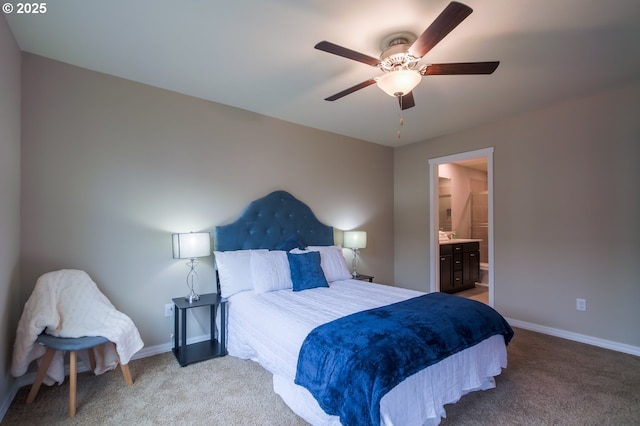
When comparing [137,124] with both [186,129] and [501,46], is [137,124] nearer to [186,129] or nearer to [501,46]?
[186,129]

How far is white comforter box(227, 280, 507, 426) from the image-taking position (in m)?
1.78

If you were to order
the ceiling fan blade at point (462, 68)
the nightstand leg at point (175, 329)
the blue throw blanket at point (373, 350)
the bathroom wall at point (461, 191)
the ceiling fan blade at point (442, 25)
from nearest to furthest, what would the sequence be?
1. the ceiling fan blade at point (442, 25)
2. the blue throw blanket at point (373, 350)
3. the ceiling fan blade at point (462, 68)
4. the nightstand leg at point (175, 329)
5. the bathroom wall at point (461, 191)

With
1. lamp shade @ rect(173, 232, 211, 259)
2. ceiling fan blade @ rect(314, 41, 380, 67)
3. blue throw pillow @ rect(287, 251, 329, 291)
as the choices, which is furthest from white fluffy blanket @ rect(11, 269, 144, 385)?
ceiling fan blade @ rect(314, 41, 380, 67)

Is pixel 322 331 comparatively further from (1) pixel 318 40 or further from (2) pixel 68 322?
(1) pixel 318 40

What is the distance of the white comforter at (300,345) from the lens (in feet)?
5.84

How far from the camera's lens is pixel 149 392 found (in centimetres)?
234

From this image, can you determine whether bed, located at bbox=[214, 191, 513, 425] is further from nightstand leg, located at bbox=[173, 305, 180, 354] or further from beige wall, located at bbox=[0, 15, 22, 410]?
beige wall, located at bbox=[0, 15, 22, 410]

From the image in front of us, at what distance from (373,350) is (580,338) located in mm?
3095

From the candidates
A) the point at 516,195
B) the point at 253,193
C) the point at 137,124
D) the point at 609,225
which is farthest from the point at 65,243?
the point at 609,225

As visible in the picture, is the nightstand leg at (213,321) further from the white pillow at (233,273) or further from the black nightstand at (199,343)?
the white pillow at (233,273)

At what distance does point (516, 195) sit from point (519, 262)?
2.78 ft

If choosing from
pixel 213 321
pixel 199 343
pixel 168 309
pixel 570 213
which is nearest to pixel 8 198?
pixel 168 309

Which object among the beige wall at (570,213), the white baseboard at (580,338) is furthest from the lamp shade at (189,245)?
the white baseboard at (580,338)

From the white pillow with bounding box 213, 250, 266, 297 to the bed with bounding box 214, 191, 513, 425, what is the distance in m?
0.01
